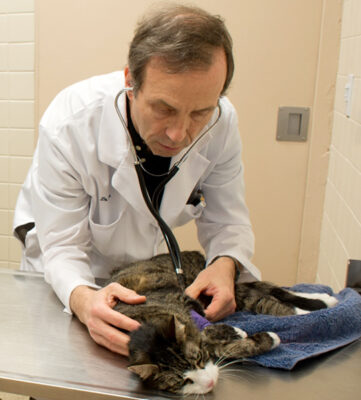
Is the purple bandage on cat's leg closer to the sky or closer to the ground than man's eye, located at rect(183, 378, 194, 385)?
closer to the sky

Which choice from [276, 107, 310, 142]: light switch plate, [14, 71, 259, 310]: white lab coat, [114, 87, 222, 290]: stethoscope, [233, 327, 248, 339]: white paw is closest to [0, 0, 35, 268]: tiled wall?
[14, 71, 259, 310]: white lab coat

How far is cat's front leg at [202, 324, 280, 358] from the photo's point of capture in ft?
3.14

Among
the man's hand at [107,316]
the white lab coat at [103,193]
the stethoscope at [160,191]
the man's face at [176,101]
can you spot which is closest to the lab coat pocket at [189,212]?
the white lab coat at [103,193]

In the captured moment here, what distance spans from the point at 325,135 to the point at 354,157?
0.64 meters

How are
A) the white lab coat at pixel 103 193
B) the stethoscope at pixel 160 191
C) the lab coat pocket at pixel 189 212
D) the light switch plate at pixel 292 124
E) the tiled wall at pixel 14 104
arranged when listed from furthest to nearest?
the tiled wall at pixel 14 104, the light switch plate at pixel 292 124, the lab coat pocket at pixel 189 212, the white lab coat at pixel 103 193, the stethoscope at pixel 160 191

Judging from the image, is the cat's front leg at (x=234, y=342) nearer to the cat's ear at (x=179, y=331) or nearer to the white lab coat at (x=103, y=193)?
the cat's ear at (x=179, y=331)

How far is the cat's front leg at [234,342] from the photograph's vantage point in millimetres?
958

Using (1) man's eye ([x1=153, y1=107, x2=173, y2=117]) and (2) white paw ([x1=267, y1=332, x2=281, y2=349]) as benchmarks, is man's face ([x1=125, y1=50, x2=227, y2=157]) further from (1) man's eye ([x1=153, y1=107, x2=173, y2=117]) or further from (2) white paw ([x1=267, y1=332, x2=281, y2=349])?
(2) white paw ([x1=267, y1=332, x2=281, y2=349])

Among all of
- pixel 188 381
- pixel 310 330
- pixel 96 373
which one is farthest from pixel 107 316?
pixel 310 330

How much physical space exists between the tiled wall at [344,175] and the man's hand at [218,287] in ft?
1.53

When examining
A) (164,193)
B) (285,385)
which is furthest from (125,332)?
(164,193)

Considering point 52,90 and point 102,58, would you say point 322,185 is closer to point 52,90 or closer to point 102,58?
point 102,58

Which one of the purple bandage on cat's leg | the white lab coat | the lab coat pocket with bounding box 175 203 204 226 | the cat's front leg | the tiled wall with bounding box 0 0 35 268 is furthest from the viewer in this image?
the tiled wall with bounding box 0 0 35 268

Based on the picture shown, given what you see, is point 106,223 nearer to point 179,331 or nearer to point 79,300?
point 79,300
